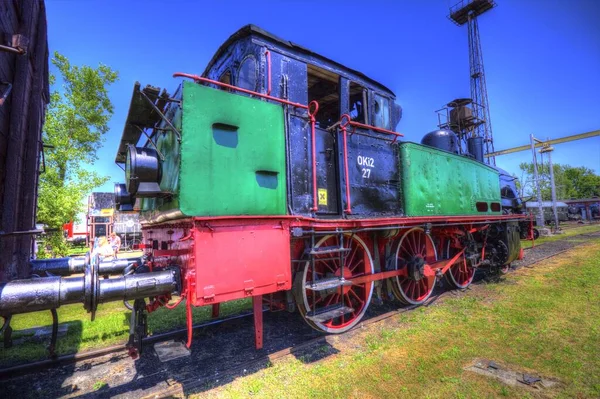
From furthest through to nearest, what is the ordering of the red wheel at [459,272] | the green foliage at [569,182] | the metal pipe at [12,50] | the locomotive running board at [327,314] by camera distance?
the green foliage at [569,182], the red wheel at [459,272], the locomotive running board at [327,314], the metal pipe at [12,50]

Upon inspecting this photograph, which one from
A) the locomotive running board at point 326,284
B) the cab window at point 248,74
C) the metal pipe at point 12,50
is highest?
the cab window at point 248,74

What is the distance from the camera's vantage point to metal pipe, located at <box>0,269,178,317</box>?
2.40 metres

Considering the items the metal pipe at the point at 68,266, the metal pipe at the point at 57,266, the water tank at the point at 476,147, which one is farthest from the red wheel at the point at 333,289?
the water tank at the point at 476,147

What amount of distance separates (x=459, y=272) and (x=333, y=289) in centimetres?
458

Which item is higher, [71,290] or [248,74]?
[248,74]

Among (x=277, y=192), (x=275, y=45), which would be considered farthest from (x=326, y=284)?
(x=275, y=45)

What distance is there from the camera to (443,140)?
26.7ft

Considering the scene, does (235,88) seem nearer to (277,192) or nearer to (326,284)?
(277,192)

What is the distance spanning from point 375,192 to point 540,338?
3002 mm

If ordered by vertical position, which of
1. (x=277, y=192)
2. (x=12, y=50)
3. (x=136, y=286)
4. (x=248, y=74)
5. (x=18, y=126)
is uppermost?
(x=248, y=74)

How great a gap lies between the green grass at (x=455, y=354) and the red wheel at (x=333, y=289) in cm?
36

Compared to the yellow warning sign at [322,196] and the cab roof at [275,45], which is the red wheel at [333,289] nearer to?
the yellow warning sign at [322,196]

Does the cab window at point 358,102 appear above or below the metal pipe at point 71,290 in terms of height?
above

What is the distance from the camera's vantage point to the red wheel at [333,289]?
421cm
